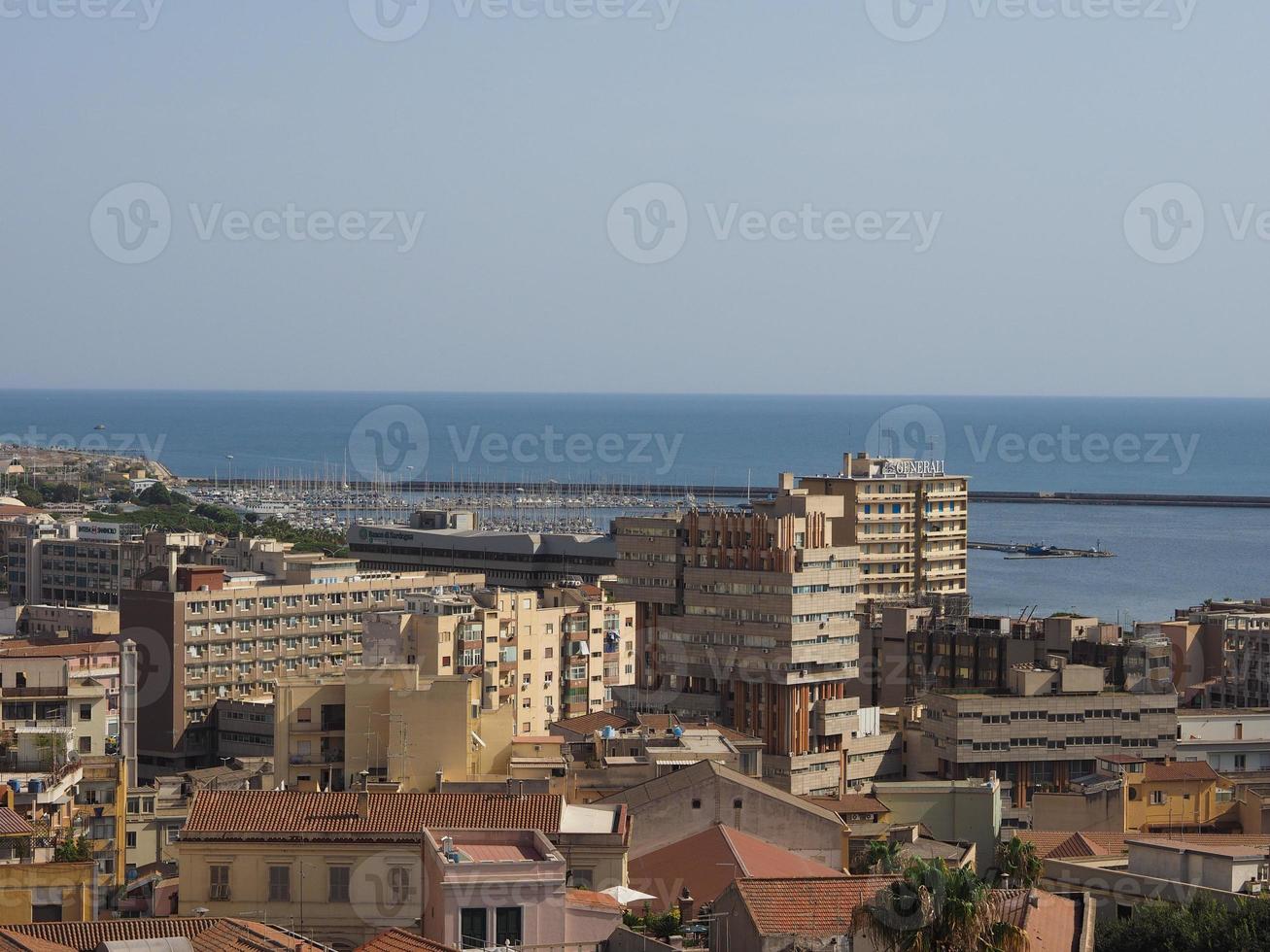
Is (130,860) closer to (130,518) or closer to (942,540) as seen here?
(942,540)

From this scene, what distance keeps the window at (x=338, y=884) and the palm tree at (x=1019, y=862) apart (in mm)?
6222

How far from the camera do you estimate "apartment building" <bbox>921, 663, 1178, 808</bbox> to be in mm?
35531

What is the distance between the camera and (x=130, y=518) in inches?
3573

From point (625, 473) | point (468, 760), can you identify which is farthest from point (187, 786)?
point (625, 473)

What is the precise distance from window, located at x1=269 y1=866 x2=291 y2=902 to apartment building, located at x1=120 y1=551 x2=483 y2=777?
24.7 m

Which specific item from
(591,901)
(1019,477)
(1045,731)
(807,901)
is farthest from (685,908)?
(1019,477)

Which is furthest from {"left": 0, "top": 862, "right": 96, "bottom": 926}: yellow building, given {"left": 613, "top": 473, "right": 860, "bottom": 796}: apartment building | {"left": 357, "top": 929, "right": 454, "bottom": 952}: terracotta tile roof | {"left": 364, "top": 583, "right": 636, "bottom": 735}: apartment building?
{"left": 613, "top": 473, "right": 860, "bottom": 796}: apartment building

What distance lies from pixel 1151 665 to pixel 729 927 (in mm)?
27874

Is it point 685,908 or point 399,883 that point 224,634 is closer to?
point 399,883

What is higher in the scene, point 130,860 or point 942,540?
point 942,540

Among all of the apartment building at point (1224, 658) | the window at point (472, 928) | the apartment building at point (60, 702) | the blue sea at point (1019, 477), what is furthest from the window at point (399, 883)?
the blue sea at point (1019, 477)

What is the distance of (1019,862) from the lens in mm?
19234

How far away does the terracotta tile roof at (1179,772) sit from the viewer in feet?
89.1

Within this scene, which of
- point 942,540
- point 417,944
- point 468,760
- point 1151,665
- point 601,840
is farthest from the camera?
point 942,540
